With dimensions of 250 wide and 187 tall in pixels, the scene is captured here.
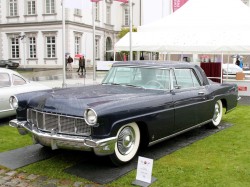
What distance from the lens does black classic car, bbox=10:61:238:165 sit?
467 cm

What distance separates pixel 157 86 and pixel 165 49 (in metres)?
8.59

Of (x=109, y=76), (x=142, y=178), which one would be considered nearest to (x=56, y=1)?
(x=109, y=76)

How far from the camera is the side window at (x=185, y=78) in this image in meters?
6.36

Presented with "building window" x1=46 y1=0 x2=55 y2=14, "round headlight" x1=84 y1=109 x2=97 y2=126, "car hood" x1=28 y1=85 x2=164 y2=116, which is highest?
"building window" x1=46 y1=0 x2=55 y2=14

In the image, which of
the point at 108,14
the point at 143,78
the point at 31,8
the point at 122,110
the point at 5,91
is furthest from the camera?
the point at 108,14

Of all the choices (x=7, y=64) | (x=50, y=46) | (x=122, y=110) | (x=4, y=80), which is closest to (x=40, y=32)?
(x=50, y=46)

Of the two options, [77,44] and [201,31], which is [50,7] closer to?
[77,44]

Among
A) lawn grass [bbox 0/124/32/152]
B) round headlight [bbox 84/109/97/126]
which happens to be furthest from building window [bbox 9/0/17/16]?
round headlight [bbox 84/109/97/126]

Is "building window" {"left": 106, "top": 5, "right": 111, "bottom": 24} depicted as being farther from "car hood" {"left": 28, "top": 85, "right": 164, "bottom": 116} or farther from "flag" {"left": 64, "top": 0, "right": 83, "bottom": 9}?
"car hood" {"left": 28, "top": 85, "right": 164, "bottom": 116}

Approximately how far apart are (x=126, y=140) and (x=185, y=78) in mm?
2130

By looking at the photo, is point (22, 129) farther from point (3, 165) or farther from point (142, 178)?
point (142, 178)

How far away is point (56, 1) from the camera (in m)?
40.6

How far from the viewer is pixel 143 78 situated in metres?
6.21

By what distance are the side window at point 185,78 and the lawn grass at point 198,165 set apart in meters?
1.10
